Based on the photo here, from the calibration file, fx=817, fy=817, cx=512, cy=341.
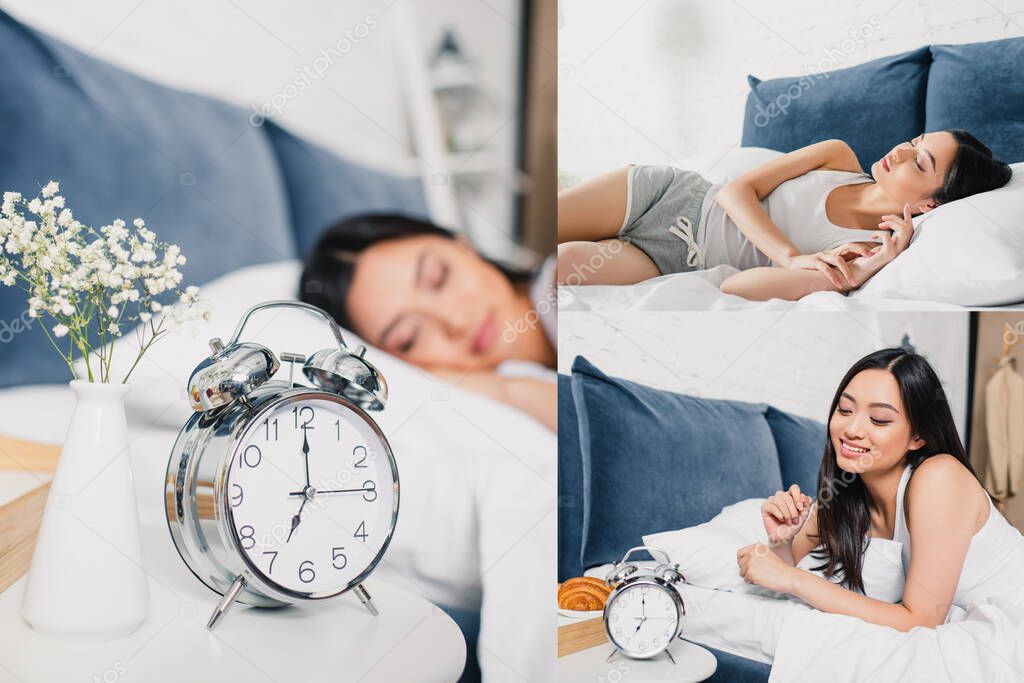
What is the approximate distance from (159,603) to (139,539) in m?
0.13

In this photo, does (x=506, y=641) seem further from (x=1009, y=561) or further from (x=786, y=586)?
(x=1009, y=561)

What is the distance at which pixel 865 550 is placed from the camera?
1.55 meters

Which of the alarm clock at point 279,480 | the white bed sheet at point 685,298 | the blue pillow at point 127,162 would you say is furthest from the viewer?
the white bed sheet at point 685,298

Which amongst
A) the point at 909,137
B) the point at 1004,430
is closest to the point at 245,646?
the point at 1004,430

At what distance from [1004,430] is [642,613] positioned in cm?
76

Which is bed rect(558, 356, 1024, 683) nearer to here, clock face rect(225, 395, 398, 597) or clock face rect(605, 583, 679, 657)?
clock face rect(605, 583, 679, 657)

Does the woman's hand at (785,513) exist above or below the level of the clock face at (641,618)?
above

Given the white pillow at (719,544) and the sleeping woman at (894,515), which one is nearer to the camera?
the sleeping woman at (894,515)

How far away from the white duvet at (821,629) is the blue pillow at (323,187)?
89 centimetres

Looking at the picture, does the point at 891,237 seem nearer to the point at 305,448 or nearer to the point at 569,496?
the point at 569,496

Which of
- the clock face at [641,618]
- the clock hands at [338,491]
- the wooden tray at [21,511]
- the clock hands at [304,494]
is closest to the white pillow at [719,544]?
the clock face at [641,618]

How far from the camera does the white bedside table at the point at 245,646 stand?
104 centimetres

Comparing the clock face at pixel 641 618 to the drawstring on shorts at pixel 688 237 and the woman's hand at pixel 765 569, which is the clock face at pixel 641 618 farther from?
the drawstring on shorts at pixel 688 237

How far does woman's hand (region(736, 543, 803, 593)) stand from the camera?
1579 millimetres
